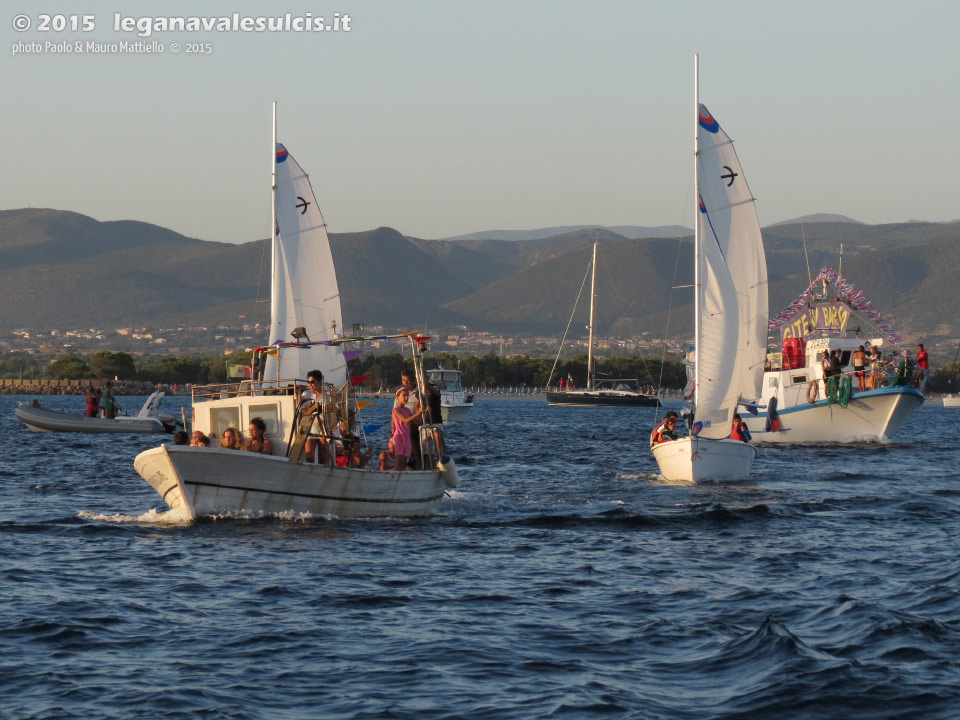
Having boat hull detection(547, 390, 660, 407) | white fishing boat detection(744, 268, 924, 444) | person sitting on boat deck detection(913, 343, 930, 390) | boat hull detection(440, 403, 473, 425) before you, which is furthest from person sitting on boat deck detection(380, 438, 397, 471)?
boat hull detection(547, 390, 660, 407)

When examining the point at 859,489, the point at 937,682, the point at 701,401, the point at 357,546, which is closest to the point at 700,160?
the point at 701,401

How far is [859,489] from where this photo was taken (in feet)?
128

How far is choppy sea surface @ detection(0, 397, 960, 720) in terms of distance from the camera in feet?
48.2

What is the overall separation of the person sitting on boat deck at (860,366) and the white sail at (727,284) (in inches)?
901

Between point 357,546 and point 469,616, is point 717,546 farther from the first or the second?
point 469,616

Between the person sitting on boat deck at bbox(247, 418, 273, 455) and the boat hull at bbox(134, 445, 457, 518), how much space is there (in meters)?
0.82

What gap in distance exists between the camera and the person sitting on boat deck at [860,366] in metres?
64.8

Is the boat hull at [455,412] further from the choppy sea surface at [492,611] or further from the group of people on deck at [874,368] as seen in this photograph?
the choppy sea surface at [492,611]

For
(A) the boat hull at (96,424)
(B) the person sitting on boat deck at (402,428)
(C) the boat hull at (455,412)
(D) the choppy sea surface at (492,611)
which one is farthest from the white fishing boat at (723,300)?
(C) the boat hull at (455,412)

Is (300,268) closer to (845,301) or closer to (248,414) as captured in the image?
(248,414)

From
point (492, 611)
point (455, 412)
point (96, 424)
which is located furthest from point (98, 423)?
point (492, 611)

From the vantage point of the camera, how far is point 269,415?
28359mm

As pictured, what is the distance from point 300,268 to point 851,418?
2916 cm

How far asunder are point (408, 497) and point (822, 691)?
15.7m
